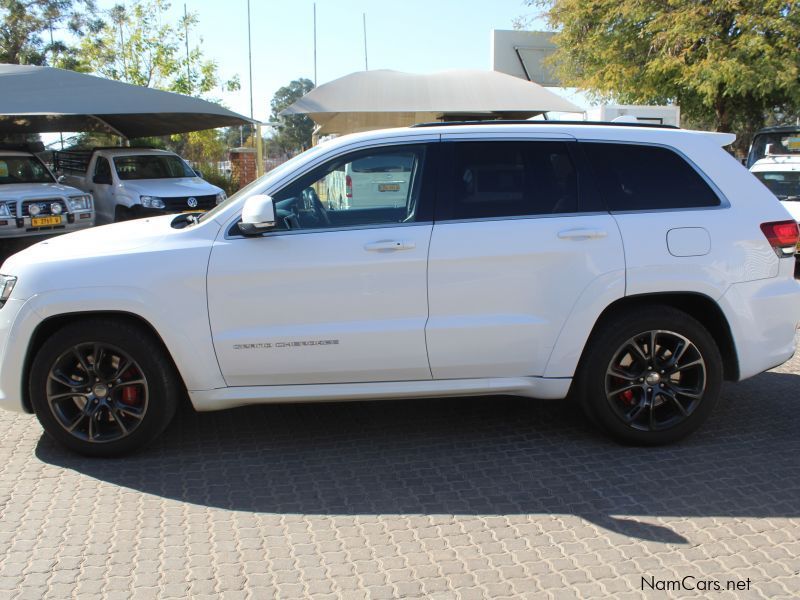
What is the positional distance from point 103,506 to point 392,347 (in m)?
1.74

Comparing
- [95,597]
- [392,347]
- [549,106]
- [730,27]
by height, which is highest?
[730,27]

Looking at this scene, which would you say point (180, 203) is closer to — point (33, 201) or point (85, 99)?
point (33, 201)

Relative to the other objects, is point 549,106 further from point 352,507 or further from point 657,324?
point 352,507

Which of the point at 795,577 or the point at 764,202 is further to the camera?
the point at 764,202

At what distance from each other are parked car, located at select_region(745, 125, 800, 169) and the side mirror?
10.7 meters

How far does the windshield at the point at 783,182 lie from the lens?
447 inches

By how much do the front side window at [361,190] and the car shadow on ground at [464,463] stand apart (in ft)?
4.55

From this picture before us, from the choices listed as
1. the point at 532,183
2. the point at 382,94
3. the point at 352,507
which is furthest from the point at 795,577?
the point at 382,94

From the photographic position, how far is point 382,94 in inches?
667

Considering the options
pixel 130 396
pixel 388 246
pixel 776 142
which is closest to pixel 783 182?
pixel 776 142

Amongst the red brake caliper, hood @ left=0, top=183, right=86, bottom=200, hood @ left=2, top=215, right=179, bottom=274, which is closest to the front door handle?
hood @ left=2, top=215, right=179, bottom=274

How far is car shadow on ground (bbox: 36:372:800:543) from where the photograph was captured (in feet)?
12.9

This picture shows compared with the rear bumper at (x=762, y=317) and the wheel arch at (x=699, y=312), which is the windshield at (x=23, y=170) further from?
the rear bumper at (x=762, y=317)

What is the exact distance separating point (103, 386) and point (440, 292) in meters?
2.02
